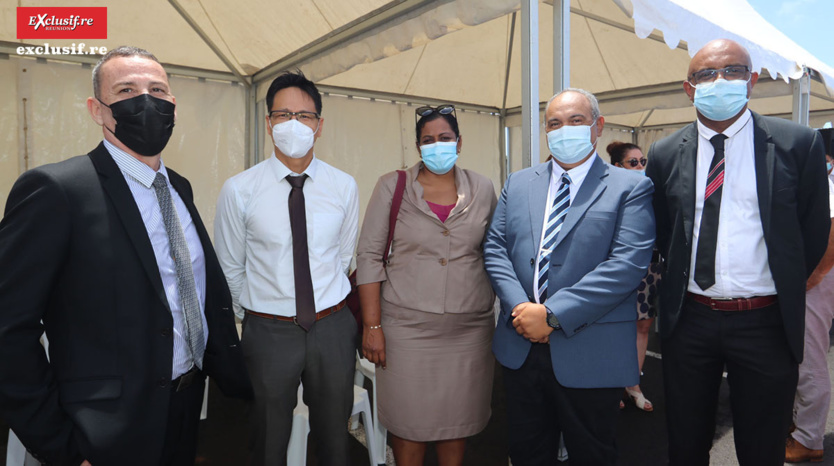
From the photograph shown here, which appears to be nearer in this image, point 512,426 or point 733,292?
point 733,292

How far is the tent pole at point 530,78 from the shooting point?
2309 millimetres

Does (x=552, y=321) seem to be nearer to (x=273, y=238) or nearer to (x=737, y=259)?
(x=737, y=259)

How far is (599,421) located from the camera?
1.58 meters

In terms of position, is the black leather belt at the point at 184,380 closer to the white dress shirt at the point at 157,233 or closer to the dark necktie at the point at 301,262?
the white dress shirt at the point at 157,233

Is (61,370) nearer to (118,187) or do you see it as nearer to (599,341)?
(118,187)

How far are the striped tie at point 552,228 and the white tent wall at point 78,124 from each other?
408cm

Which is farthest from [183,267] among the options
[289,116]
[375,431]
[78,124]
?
[78,124]

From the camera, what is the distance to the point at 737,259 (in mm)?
1540

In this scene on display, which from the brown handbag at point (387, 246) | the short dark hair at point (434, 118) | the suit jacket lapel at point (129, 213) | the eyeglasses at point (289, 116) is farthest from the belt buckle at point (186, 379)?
the short dark hair at point (434, 118)

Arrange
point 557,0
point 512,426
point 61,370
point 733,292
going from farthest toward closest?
1. point 557,0
2. point 512,426
3. point 733,292
4. point 61,370

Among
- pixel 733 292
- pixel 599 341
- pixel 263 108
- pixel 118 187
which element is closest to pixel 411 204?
pixel 599 341

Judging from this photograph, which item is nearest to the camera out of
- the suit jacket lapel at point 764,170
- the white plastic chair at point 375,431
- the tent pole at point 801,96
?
the suit jacket lapel at point 764,170

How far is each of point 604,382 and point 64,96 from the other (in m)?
4.70

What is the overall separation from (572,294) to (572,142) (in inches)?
22.0
